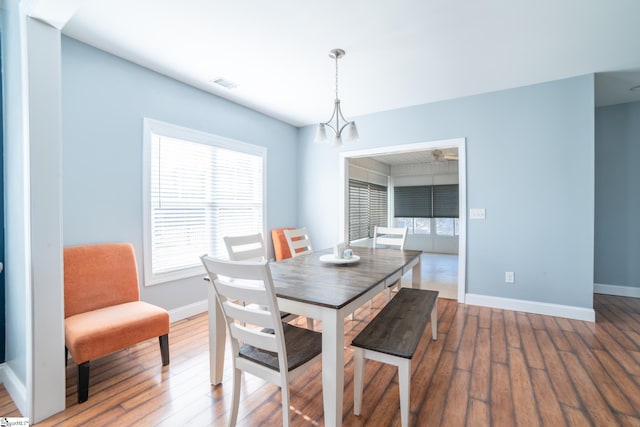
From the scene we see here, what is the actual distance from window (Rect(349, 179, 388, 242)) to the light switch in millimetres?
2695

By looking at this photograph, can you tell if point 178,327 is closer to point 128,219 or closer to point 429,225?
point 128,219

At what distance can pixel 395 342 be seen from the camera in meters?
1.65

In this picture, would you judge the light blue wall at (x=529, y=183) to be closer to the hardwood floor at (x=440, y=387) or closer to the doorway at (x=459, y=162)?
the doorway at (x=459, y=162)

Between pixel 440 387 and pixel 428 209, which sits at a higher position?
pixel 428 209

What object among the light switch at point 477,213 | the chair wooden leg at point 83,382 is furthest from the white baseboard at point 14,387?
the light switch at point 477,213

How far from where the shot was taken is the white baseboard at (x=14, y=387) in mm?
1704

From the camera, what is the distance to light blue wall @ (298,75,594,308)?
10.4ft

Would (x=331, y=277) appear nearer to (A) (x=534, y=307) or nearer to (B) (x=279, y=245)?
(B) (x=279, y=245)

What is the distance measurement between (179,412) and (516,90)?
448cm

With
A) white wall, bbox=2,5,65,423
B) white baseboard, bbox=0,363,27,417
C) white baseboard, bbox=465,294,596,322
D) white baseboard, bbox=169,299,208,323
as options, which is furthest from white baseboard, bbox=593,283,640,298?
white baseboard, bbox=0,363,27,417

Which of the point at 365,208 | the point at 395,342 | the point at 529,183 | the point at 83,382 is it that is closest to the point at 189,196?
the point at 83,382

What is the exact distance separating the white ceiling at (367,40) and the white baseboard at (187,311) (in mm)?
2507

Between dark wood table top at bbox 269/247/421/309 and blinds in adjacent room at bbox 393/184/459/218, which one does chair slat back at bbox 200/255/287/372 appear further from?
blinds in adjacent room at bbox 393/184/459/218

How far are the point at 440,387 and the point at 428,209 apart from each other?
22.4 ft
